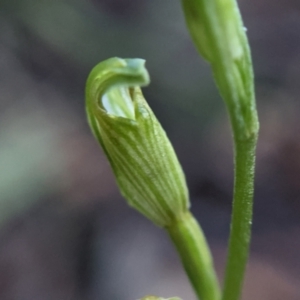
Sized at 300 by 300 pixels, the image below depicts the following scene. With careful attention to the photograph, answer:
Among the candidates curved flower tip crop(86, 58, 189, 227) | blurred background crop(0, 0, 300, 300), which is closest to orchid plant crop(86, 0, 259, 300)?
curved flower tip crop(86, 58, 189, 227)

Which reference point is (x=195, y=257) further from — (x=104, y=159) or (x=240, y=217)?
(x=104, y=159)

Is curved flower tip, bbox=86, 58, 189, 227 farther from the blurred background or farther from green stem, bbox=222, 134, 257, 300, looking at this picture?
the blurred background

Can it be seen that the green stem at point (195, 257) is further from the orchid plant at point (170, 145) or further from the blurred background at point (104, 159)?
the blurred background at point (104, 159)

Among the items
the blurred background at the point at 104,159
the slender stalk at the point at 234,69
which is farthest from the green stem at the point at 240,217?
the blurred background at the point at 104,159

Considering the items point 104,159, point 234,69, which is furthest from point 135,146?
point 104,159

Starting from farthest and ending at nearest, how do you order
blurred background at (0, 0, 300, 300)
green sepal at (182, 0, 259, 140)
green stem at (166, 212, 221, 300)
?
blurred background at (0, 0, 300, 300) < green stem at (166, 212, 221, 300) < green sepal at (182, 0, 259, 140)

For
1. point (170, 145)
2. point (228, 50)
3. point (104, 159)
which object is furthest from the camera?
point (104, 159)

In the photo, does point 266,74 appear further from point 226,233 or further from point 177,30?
point 226,233

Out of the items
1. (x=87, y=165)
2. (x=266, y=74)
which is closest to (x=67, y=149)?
(x=87, y=165)

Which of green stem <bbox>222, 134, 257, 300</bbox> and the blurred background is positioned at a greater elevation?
green stem <bbox>222, 134, 257, 300</bbox>
